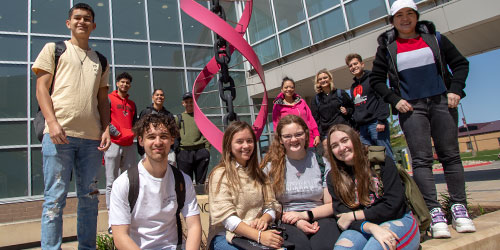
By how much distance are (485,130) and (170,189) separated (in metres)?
98.2

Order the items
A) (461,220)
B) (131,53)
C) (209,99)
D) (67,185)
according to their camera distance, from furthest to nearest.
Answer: (209,99) → (131,53) → (461,220) → (67,185)

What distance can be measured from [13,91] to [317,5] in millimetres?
8744

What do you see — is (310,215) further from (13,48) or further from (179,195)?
(13,48)

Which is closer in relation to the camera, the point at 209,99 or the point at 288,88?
the point at 288,88

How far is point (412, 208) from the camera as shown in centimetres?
237

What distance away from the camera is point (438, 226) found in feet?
8.16

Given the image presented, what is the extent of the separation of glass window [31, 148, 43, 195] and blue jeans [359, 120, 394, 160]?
7266mm

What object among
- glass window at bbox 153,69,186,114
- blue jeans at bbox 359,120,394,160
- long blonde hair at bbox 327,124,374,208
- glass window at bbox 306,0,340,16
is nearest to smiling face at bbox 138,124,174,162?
long blonde hair at bbox 327,124,374,208

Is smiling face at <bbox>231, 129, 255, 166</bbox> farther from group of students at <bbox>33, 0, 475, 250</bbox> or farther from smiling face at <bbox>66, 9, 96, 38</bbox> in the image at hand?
smiling face at <bbox>66, 9, 96, 38</bbox>

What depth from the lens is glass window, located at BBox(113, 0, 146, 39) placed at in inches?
378

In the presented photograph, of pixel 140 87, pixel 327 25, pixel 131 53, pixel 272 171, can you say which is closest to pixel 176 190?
pixel 272 171

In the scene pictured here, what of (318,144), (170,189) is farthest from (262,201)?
(318,144)

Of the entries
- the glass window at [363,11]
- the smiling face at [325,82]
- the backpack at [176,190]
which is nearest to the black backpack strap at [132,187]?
the backpack at [176,190]

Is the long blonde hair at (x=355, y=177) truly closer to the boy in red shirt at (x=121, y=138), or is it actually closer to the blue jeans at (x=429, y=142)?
the blue jeans at (x=429, y=142)
